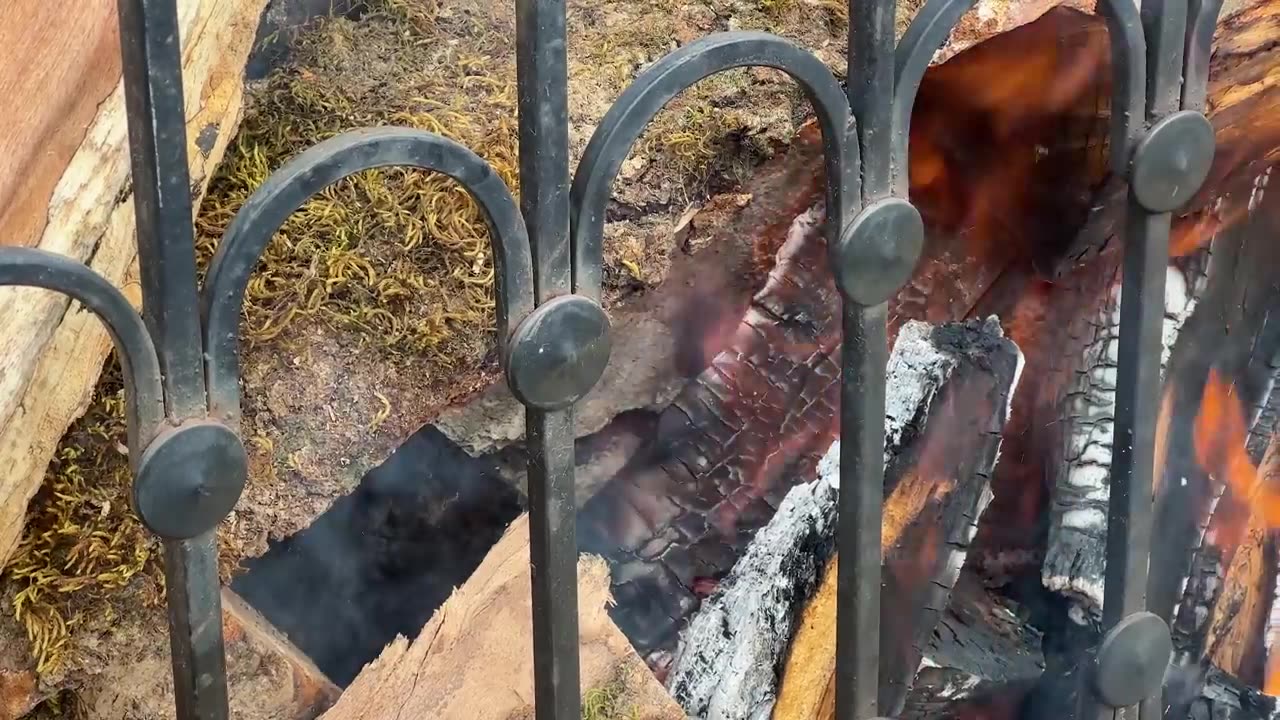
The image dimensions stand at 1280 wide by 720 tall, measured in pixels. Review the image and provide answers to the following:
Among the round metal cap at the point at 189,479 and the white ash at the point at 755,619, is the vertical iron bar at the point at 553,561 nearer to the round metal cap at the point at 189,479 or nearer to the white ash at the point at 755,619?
the round metal cap at the point at 189,479

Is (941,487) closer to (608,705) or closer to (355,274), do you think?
(608,705)

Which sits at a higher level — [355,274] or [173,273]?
[355,274]

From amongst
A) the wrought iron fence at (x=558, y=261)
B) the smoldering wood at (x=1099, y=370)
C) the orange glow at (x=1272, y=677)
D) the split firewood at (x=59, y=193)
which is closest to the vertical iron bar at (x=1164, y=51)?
the wrought iron fence at (x=558, y=261)

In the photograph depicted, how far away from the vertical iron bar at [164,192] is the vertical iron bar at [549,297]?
0.21m

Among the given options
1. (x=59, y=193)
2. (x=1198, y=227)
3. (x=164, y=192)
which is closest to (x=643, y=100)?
(x=164, y=192)

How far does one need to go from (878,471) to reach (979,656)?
0.53 metres

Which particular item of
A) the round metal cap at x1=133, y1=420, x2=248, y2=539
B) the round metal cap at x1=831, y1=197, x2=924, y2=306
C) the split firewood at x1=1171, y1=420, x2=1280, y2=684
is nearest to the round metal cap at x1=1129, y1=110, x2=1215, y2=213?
the round metal cap at x1=831, y1=197, x2=924, y2=306

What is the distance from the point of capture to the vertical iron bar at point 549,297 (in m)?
0.76

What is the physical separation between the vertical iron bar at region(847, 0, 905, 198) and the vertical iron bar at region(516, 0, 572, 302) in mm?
237

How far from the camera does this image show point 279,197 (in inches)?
27.3

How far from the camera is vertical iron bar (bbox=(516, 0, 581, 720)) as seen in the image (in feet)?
2.49

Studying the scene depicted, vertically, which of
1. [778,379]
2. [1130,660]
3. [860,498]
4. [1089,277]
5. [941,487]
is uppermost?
[1089,277]

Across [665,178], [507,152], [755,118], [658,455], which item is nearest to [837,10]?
[755,118]

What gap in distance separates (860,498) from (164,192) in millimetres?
562
